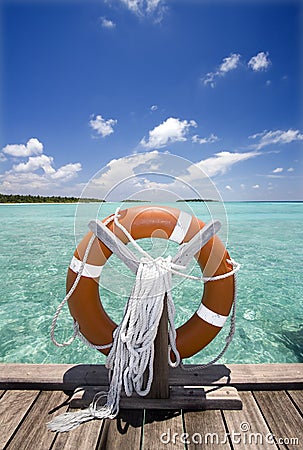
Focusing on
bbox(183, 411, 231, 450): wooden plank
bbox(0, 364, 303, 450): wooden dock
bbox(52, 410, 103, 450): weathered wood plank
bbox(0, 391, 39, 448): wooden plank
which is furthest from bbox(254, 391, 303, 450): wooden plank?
bbox(0, 391, 39, 448): wooden plank

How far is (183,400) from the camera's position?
1.04m

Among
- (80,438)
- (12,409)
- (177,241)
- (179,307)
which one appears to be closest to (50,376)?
(12,409)

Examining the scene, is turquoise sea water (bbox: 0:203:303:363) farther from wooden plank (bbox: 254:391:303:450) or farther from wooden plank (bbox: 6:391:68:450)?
wooden plank (bbox: 254:391:303:450)

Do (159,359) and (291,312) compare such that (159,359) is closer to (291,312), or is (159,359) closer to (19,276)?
(291,312)

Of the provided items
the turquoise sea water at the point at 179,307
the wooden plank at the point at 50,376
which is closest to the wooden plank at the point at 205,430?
the wooden plank at the point at 50,376

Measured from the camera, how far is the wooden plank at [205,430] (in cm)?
90

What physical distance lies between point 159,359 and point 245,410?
33 centimetres

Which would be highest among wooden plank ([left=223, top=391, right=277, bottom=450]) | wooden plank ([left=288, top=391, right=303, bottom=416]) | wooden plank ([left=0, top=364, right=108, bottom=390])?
wooden plank ([left=0, top=364, right=108, bottom=390])

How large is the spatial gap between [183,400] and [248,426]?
0.70 ft

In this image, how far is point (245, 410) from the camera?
102 cm

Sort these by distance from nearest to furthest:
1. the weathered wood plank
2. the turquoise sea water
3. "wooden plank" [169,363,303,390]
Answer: the weathered wood plank
"wooden plank" [169,363,303,390]
the turquoise sea water

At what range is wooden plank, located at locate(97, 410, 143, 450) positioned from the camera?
0.90m

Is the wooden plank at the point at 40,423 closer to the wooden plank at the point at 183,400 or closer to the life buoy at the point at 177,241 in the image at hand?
the wooden plank at the point at 183,400

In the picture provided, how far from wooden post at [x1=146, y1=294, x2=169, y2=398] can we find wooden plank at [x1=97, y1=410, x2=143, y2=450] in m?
0.09
